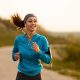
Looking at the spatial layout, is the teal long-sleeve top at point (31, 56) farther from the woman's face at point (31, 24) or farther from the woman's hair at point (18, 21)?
the woman's hair at point (18, 21)

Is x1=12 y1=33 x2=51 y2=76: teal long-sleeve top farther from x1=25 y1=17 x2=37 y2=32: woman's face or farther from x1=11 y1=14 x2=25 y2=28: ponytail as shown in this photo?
x1=11 y1=14 x2=25 y2=28: ponytail

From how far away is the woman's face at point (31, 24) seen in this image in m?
6.41

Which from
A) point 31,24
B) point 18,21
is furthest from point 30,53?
point 18,21

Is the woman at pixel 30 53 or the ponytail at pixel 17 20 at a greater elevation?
the ponytail at pixel 17 20

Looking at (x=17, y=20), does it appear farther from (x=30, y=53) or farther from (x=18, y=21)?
(x=30, y=53)

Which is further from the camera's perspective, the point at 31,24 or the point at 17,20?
the point at 17,20

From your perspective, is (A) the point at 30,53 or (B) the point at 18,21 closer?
(A) the point at 30,53

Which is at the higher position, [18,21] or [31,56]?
[18,21]

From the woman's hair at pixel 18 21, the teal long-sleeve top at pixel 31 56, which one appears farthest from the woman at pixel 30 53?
the woman's hair at pixel 18 21

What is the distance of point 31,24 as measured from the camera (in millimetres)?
6414

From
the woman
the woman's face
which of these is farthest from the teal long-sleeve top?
the woman's face

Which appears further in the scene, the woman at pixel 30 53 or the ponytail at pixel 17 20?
the ponytail at pixel 17 20

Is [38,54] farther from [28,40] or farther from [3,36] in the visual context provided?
[3,36]

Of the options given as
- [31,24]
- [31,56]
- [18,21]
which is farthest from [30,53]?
[18,21]
